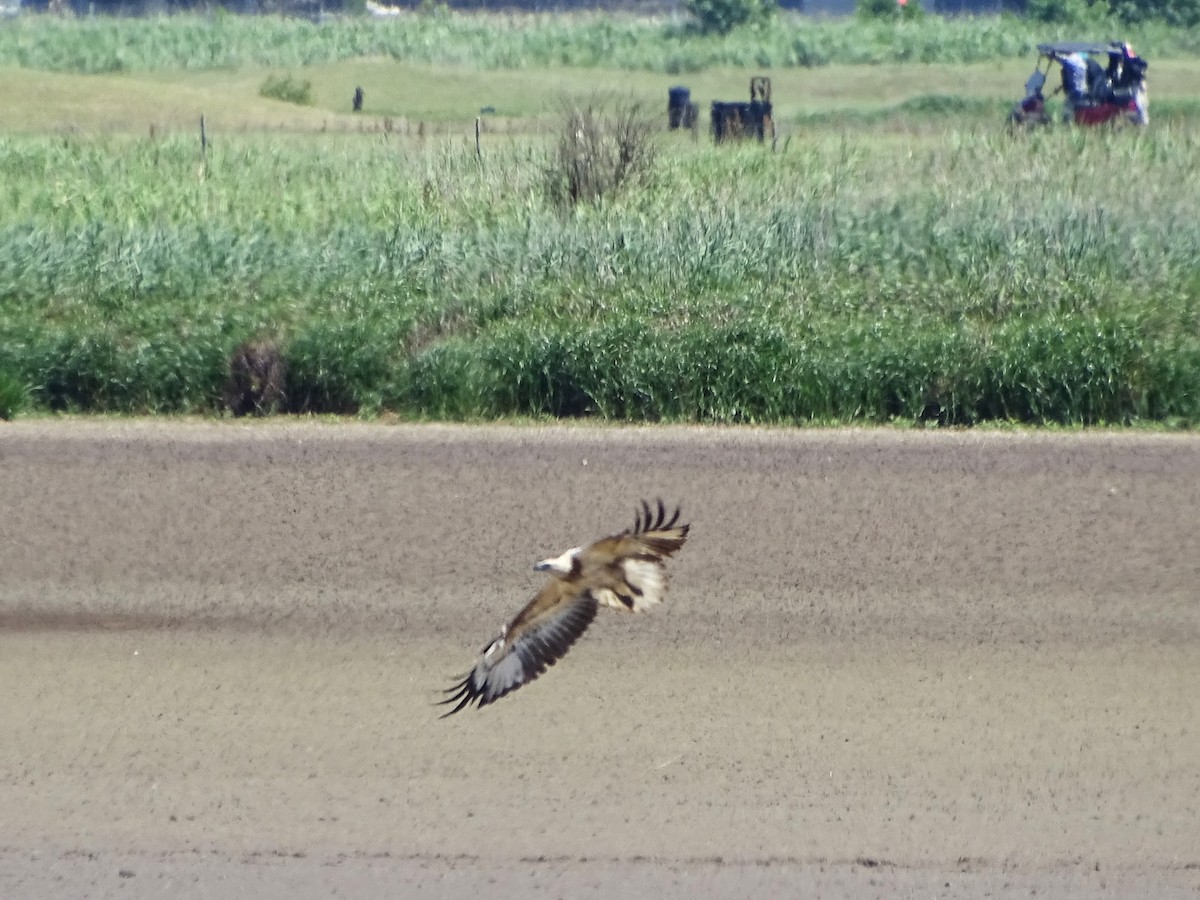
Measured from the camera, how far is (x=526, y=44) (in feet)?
193

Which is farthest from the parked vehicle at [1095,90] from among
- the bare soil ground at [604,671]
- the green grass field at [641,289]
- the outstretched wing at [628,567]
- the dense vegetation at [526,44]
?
the outstretched wing at [628,567]

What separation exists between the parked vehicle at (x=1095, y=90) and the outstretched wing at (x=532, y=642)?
1118 inches

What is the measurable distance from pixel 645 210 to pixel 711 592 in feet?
27.9

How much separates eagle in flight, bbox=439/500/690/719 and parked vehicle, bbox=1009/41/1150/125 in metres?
28.2

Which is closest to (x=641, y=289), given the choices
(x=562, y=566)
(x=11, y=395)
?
(x=11, y=395)

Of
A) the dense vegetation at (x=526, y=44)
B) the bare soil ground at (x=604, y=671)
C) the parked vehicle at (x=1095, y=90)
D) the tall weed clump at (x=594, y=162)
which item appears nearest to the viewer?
the bare soil ground at (x=604, y=671)

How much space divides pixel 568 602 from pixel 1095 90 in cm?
3136

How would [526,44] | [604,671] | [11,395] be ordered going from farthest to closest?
[526,44] → [11,395] → [604,671]

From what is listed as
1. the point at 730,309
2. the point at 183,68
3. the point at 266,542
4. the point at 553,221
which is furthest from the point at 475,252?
the point at 183,68

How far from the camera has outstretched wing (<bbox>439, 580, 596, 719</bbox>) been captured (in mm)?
4680

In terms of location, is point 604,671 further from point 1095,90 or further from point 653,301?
point 1095,90

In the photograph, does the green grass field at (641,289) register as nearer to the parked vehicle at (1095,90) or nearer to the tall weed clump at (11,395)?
the tall weed clump at (11,395)

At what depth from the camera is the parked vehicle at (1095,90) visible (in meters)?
31.9

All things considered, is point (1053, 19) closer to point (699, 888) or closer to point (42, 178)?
point (42, 178)
